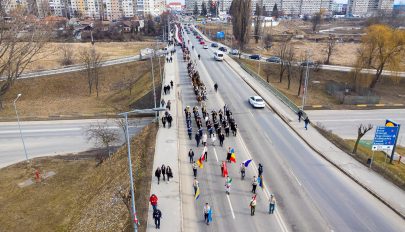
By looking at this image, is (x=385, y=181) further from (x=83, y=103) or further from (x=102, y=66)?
(x=102, y=66)

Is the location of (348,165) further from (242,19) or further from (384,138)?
(242,19)

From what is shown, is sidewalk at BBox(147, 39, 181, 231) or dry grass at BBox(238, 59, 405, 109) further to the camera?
dry grass at BBox(238, 59, 405, 109)

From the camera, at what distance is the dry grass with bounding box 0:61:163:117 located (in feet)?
162

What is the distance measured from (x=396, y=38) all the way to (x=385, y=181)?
40242 mm

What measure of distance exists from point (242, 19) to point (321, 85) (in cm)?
2746

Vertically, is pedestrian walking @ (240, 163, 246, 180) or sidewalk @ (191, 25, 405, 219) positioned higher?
pedestrian walking @ (240, 163, 246, 180)

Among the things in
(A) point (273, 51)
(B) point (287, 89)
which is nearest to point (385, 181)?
(B) point (287, 89)

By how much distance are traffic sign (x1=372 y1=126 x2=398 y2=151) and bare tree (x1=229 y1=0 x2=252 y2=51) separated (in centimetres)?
5807

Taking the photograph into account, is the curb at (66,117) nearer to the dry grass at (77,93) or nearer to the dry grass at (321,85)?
the dry grass at (77,93)

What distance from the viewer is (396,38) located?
5209 cm

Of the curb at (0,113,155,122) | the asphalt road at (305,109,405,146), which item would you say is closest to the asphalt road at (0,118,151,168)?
the curb at (0,113,155,122)

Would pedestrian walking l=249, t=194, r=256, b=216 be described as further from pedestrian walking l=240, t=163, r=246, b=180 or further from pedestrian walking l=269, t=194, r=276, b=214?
pedestrian walking l=240, t=163, r=246, b=180

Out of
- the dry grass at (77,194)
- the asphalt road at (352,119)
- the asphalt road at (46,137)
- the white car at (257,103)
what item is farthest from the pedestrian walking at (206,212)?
the asphalt road at (352,119)

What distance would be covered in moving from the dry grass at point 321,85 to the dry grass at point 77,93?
71.5 ft
